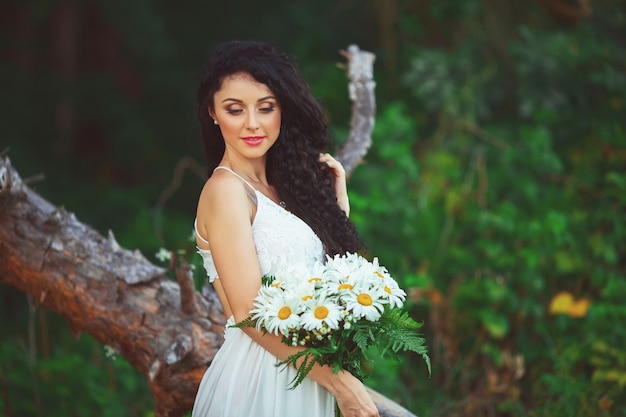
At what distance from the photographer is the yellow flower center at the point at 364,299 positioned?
2.20m

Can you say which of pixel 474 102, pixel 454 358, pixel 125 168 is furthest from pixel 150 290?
pixel 125 168

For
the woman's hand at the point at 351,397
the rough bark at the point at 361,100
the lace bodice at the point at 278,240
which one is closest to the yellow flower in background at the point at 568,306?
the rough bark at the point at 361,100

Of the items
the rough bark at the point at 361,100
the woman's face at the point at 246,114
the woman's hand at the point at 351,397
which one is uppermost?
the rough bark at the point at 361,100

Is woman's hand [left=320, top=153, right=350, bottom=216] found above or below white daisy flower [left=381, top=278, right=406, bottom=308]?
above

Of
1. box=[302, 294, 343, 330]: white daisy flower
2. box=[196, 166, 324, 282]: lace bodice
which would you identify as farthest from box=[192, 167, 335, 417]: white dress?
box=[302, 294, 343, 330]: white daisy flower

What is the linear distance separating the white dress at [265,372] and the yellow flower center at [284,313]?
0.72ft

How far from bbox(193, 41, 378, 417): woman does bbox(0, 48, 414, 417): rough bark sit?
2.09 ft

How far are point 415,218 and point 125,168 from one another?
4.23 m

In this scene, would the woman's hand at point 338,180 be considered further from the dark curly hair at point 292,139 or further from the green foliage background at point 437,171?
the green foliage background at point 437,171

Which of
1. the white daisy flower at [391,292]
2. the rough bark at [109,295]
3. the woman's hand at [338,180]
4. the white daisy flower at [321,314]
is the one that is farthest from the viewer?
the rough bark at [109,295]

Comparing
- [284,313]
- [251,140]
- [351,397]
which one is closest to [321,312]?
[284,313]

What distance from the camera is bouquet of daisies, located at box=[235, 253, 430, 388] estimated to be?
2.18m

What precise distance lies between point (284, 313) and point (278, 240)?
0.36m

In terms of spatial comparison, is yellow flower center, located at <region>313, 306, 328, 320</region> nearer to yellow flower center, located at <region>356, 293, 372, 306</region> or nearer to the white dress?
yellow flower center, located at <region>356, 293, 372, 306</region>
